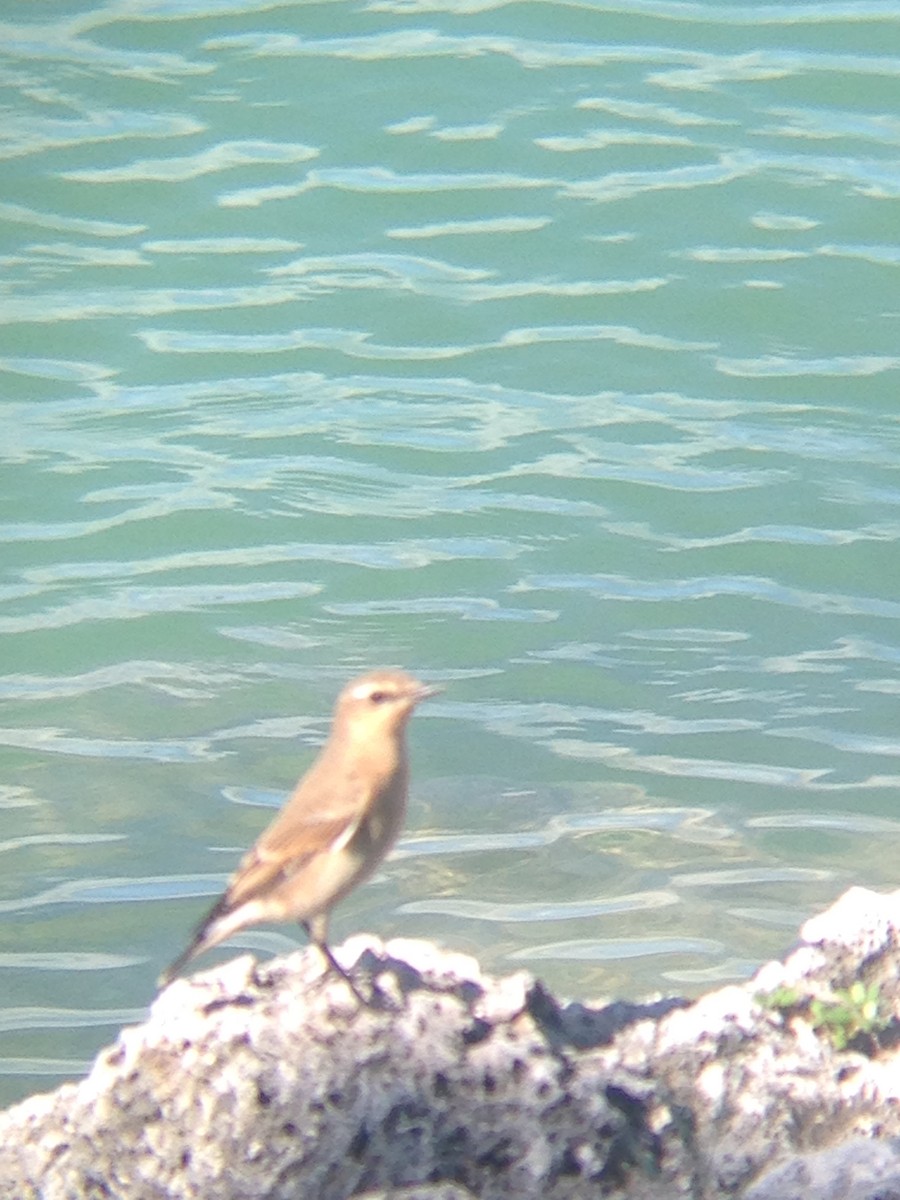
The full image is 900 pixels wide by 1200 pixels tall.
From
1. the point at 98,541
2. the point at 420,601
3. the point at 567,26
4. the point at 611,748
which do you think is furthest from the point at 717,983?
the point at 567,26

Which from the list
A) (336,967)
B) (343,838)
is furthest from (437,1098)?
(343,838)

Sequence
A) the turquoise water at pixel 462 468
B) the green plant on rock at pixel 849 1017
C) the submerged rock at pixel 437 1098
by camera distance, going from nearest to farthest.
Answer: the submerged rock at pixel 437 1098 < the green plant on rock at pixel 849 1017 < the turquoise water at pixel 462 468

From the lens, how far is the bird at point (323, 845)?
186 inches

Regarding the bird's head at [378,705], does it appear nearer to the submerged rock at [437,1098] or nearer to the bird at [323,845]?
the bird at [323,845]

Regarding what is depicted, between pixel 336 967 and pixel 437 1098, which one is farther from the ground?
pixel 336 967

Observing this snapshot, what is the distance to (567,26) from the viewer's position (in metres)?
15.6

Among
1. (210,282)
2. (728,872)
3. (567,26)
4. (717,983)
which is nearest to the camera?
(717,983)

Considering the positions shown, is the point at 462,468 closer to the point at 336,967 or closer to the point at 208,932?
the point at 208,932

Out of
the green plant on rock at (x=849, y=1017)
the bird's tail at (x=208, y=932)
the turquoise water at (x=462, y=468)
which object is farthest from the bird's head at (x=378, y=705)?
the turquoise water at (x=462, y=468)

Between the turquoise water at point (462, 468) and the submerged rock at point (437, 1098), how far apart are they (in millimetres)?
2001

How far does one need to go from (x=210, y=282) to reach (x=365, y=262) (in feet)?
3.42

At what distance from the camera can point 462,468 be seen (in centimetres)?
1132

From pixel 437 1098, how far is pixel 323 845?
2.70 feet

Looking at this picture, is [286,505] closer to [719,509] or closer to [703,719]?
[719,509]
